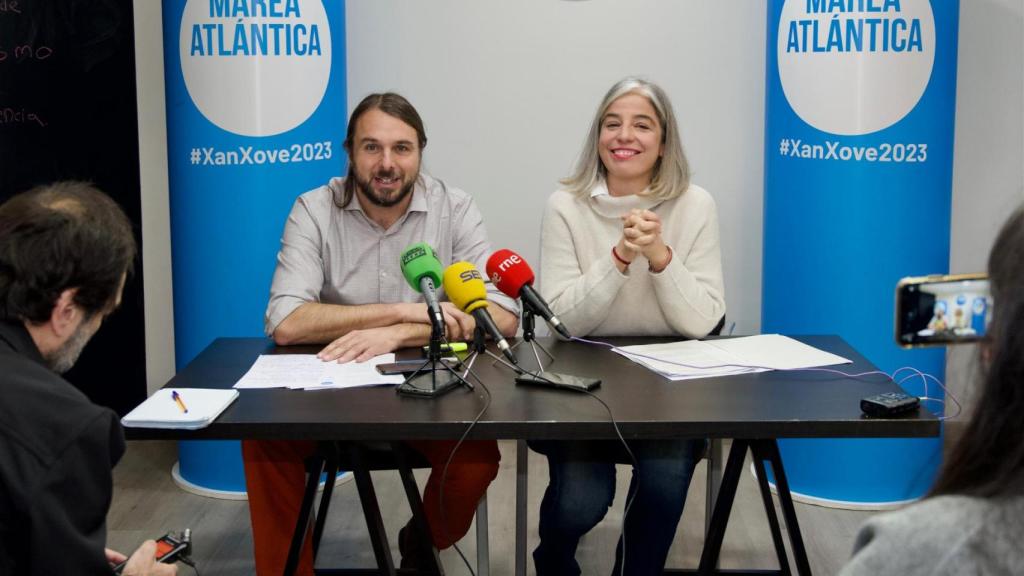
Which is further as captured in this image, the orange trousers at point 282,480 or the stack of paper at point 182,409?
the orange trousers at point 282,480

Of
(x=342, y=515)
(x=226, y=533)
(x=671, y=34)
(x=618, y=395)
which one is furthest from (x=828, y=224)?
(x=226, y=533)

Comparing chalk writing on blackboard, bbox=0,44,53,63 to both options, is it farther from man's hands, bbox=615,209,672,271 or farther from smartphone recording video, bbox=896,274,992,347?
smartphone recording video, bbox=896,274,992,347

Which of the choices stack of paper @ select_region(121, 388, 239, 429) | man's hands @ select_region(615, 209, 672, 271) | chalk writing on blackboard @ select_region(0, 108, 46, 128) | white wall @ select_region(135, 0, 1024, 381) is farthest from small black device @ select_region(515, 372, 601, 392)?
chalk writing on blackboard @ select_region(0, 108, 46, 128)

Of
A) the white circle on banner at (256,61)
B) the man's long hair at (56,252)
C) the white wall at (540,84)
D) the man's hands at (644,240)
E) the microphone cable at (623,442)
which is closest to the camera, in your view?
the man's long hair at (56,252)

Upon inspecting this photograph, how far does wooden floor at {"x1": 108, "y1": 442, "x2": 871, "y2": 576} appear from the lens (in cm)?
331

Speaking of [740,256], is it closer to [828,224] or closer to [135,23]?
[828,224]

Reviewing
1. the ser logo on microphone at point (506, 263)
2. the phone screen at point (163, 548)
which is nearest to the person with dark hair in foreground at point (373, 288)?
the ser logo on microphone at point (506, 263)

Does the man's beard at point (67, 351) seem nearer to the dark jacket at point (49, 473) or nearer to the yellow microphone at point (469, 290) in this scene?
the dark jacket at point (49, 473)

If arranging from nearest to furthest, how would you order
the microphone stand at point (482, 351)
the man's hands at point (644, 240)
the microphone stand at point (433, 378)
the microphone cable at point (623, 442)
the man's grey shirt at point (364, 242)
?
the microphone cable at point (623, 442) < the microphone stand at point (433, 378) < the microphone stand at point (482, 351) < the man's hands at point (644, 240) < the man's grey shirt at point (364, 242)

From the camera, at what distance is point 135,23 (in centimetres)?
421

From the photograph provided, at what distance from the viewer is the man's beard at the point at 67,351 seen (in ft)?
5.87

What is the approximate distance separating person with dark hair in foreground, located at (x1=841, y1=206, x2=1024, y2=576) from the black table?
970 mm

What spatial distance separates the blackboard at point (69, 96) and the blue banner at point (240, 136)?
62cm

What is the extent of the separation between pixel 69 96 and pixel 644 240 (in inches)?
97.4
